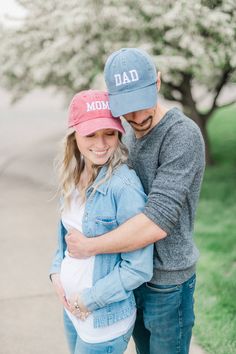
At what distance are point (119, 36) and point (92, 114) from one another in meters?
5.32

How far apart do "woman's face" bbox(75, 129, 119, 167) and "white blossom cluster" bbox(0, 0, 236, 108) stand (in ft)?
14.5

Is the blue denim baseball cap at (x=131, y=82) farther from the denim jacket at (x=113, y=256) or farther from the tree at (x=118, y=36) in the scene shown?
the tree at (x=118, y=36)

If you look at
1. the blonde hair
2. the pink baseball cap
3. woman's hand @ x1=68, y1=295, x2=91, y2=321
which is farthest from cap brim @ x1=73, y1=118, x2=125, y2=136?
woman's hand @ x1=68, y1=295, x2=91, y2=321

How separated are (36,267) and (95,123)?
341 cm

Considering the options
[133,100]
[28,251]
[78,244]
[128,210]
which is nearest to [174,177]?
[128,210]

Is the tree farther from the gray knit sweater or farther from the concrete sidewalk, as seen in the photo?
the gray knit sweater

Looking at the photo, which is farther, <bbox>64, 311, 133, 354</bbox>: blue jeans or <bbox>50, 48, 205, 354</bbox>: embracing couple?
<bbox>64, 311, 133, 354</bbox>: blue jeans

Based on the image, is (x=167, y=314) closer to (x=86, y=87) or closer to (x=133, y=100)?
(x=133, y=100)

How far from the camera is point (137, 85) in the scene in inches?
83.0

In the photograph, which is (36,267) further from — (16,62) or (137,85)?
(16,62)

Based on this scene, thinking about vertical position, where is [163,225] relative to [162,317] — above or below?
above

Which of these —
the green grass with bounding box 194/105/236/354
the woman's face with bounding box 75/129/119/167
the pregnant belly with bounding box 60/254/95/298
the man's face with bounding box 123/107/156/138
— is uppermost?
the man's face with bounding box 123/107/156/138

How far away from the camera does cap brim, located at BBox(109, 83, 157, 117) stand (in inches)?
82.7

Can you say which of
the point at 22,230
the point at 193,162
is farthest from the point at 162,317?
→ the point at 22,230
